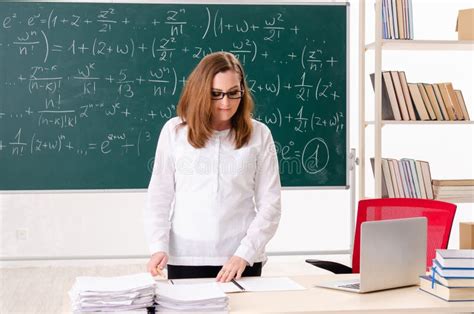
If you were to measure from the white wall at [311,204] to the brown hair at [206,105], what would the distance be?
11.1 feet

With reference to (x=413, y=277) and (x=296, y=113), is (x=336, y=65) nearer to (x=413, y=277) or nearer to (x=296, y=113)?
(x=296, y=113)

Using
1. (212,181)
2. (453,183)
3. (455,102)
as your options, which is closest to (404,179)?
(453,183)

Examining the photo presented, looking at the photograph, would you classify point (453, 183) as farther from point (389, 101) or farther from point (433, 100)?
point (389, 101)

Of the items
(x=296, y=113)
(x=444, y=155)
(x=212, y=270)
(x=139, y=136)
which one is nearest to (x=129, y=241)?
(x=139, y=136)

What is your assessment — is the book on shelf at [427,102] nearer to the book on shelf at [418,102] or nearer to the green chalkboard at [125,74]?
the book on shelf at [418,102]

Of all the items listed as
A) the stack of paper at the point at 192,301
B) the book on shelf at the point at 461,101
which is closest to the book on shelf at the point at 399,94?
the book on shelf at the point at 461,101

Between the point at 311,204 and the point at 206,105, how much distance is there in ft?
12.1

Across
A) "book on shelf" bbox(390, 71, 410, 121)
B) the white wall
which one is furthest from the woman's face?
the white wall

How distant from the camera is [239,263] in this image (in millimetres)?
2518

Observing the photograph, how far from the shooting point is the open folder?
7.83 ft

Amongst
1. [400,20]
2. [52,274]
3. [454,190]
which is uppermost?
[400,20]

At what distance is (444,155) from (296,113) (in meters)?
1.76

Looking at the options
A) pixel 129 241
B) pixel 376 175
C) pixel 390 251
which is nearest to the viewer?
pixel 390 251

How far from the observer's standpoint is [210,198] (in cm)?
264
